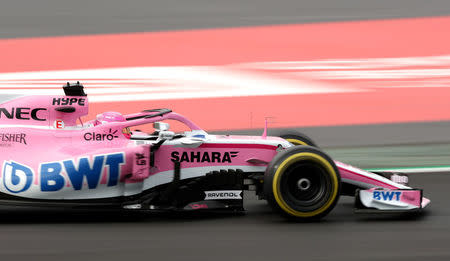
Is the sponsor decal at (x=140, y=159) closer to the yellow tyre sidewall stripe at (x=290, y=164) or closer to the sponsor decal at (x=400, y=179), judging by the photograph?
the yellow tyre sidewall stripe at (x=290, y=164)

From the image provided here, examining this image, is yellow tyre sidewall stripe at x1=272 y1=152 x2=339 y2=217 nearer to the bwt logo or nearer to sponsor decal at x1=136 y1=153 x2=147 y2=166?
sponsor decal at x1=136 y1=153 x2=147 y2=166

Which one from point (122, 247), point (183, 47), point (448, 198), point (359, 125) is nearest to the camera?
point (122, 247)

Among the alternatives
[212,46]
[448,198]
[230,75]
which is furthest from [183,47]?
[448,198]

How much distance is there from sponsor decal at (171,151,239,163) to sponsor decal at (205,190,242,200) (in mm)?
316

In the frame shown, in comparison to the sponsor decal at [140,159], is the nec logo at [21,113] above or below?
above

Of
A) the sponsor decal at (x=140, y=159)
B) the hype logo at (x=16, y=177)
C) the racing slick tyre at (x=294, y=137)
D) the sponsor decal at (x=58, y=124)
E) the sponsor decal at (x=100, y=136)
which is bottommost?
the hype logo at (x=16, y=177)

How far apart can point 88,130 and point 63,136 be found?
0.83 feet

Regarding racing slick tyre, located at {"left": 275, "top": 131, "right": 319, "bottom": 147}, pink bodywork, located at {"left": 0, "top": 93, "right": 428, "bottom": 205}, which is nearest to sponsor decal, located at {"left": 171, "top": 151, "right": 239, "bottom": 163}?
pink bodywork, located at {"left": 0, "top": 93, "right": 428, "bottom": 205}

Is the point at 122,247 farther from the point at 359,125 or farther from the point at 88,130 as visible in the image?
the point at 359,125

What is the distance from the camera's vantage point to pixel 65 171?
6.62 m

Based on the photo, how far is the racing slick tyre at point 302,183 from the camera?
6.61 m

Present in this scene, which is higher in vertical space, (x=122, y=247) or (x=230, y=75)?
(x=230, y=75)

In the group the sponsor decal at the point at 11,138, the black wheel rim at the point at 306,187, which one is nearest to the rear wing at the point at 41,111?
the sponsor decal at the point at 11,138

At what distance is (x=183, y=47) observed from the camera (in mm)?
18281
